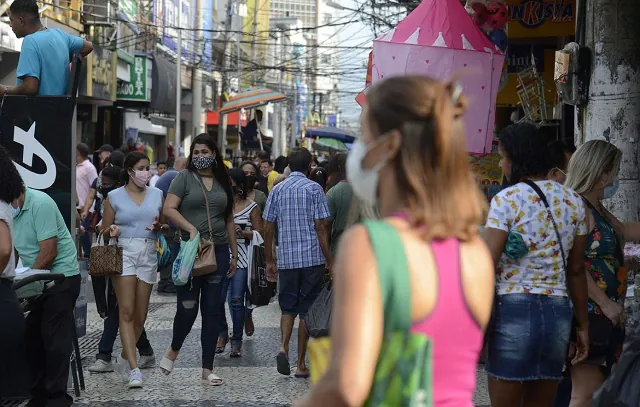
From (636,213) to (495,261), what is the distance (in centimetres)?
311

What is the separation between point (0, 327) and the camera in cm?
553

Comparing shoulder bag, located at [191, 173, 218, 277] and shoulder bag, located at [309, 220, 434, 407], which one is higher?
shoulder bag, located at [309, 220, 434, 407]

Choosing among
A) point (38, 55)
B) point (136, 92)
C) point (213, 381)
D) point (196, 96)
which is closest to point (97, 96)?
point (136, 92)

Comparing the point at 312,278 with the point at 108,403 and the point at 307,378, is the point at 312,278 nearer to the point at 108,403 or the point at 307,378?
the point at 307,378

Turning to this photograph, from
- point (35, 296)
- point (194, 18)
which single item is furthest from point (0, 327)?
point (194, 18)

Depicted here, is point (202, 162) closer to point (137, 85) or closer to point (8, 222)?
point (8, 222)

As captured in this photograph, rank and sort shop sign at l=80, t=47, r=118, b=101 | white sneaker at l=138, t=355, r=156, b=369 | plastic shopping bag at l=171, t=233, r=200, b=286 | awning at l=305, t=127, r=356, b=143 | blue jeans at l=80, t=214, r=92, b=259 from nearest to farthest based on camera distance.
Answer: plastic shopping bag at l=171, t=233, r=200, b=286
white sneaker at l=138, t=355, r=156, b=369
blue jeans at l=80, t=214, r=92, b=259
shop sign at l=80, t=47, r=118, b=101
awning at l=305, t=127, r=356, b=143

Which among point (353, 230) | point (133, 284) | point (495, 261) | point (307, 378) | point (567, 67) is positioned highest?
point (567, 67)

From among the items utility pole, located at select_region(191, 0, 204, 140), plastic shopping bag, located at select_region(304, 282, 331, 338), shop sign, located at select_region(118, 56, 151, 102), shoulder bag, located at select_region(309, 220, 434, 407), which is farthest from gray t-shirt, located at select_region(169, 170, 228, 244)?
utility pole, located at select_region(191, 0, 204, 140)

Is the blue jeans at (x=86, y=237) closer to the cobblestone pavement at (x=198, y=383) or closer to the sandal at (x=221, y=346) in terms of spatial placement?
the cobblestone pavement at (x=198, y=383)

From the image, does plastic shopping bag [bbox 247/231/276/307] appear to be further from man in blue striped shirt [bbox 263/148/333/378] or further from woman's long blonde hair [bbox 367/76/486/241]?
woman's long blonde hair [bbox 367/76/486/241]

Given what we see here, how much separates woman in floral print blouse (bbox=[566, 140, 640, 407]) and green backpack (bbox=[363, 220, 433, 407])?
2.99 meters

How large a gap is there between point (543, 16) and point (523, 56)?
153 cm

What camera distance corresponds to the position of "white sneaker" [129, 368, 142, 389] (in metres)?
7.88
